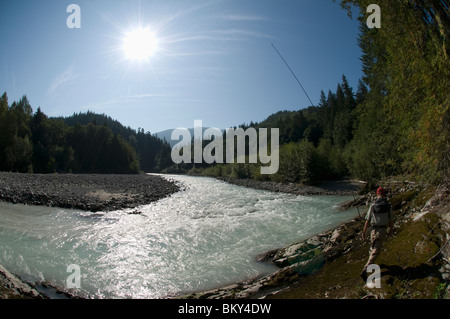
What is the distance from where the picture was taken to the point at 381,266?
16.3 feet

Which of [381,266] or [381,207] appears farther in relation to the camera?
[381,207]

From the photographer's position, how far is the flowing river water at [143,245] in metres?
7.55

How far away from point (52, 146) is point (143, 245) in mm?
77519

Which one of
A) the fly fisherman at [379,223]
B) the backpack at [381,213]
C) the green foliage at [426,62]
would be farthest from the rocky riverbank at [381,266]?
the green foliage at [426,62]

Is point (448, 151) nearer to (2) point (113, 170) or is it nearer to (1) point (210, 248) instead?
(1) point (210, 248)

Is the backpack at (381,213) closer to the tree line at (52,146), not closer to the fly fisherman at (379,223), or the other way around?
the fly fisherman at (379,223)

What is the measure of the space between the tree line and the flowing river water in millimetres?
49488

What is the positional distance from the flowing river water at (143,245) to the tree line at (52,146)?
162ft

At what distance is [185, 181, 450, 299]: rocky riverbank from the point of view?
4.14m

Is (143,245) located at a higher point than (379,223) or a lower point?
lower

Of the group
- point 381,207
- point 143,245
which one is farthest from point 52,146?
point 381,207

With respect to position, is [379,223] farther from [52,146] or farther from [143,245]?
[52,146]

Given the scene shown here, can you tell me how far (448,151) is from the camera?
555 cm

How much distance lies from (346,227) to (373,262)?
216 inches
